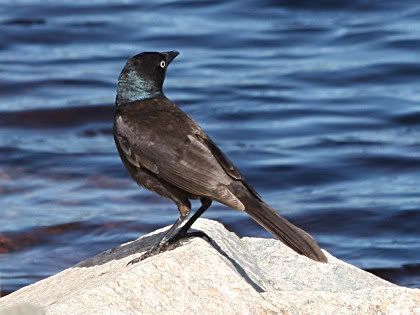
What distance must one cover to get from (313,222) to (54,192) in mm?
2623

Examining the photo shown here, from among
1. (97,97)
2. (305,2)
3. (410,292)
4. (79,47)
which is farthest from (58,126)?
(410,292)

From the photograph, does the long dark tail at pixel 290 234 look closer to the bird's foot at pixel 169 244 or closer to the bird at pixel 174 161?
the bird at pixel 174 161

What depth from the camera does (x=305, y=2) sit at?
18750 mm

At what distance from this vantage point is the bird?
20.3 ft

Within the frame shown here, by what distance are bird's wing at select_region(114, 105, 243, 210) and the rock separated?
290 mm

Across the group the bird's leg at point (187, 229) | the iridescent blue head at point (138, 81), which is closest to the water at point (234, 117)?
the iridescent blue head at point (138, 81)

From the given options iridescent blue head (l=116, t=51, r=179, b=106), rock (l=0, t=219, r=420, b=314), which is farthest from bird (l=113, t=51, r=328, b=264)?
rock (l=0, t=219, r=420, b=314)

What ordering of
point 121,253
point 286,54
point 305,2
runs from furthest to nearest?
point 305,2 → point 286,54 → point 121,253

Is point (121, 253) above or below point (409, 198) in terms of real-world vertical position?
above

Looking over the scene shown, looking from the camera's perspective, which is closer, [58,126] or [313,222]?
[313,222]

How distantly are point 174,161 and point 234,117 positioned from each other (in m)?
7.93

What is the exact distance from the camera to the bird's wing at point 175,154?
6.32m

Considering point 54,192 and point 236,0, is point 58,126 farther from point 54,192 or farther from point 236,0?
point 236,0

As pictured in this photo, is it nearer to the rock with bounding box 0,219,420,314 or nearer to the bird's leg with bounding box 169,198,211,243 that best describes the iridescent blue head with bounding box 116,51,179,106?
the bird's leg with bounding box 169,198,211,243
